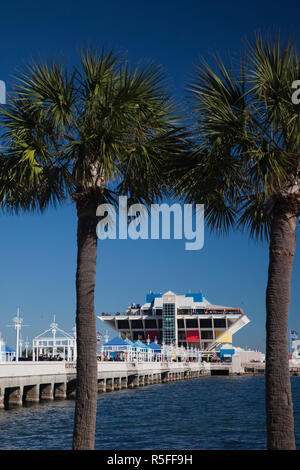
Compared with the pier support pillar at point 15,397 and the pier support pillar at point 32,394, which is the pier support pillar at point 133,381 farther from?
Result: the pier support pillar at point 15,397

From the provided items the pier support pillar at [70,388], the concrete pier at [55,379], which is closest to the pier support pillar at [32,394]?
Result: the concrete pier at [55,379]

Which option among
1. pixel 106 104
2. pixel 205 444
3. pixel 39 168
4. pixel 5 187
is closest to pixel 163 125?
pixel 106 104

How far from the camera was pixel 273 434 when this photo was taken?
981cm

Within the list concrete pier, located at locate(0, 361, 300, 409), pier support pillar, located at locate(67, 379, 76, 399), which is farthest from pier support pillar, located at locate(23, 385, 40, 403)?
pier support pillar, located at locate(67, 379, 76, 399)

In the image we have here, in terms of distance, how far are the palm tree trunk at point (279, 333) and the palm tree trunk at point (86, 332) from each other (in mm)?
3248

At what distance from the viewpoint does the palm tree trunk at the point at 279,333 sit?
32.2 ft

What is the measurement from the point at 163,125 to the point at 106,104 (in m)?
1.43

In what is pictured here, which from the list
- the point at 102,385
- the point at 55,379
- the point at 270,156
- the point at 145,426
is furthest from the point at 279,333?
the point at 102,385

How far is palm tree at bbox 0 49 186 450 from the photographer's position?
444 inches

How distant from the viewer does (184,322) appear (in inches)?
6275

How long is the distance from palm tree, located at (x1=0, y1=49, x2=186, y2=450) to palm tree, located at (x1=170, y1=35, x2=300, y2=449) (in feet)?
3.86

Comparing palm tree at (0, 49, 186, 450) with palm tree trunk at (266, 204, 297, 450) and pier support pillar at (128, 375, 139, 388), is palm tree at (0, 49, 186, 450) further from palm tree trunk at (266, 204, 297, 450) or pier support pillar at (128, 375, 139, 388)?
pier support pillar at (128, 375, 139, 388)

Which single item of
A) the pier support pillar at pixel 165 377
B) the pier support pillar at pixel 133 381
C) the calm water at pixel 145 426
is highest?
the calm water at pixel 145 426

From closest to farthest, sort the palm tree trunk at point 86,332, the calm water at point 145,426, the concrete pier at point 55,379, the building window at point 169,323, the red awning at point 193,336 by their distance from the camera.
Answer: the palm tree trunk at point 86,332
the calm water at point 145,426
the concrete pier at point 55,379
the building window at point 169,323
the red awning at point 193,336
